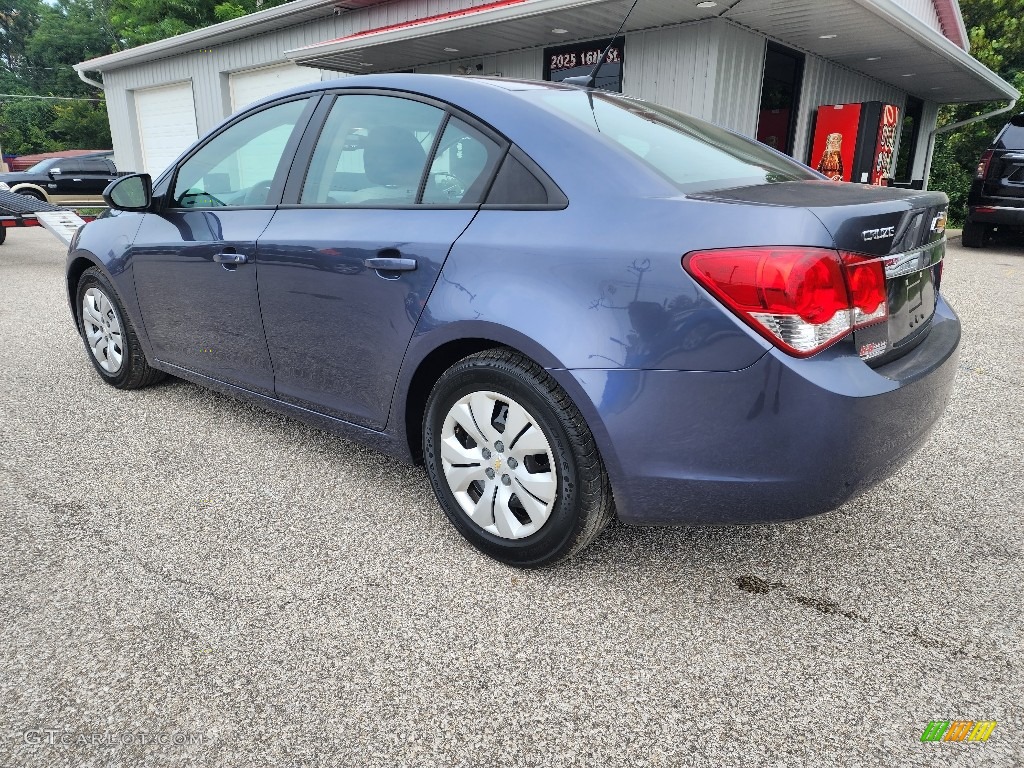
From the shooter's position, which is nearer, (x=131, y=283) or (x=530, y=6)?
(x=131, y=283)

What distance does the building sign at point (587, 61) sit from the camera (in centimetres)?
940

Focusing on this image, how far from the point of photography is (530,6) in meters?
7.89

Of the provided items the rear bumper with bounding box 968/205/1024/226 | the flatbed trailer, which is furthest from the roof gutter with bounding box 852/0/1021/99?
the flatbed trailer

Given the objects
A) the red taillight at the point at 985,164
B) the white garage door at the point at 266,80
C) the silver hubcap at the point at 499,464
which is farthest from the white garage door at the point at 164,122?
the silver hubcap at the point at 499,464

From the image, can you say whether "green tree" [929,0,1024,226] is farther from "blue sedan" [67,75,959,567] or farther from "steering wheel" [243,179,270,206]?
"steering wheel" [243,179,270,206]

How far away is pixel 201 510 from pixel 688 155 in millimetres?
2121

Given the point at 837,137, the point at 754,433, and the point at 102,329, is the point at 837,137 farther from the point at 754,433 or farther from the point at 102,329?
the point at 754,433

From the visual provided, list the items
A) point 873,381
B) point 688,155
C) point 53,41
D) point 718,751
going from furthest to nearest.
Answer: point 53,41 < point 688,155 < point 873,381 < point 718,751

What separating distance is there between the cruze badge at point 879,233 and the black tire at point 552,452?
86 cm

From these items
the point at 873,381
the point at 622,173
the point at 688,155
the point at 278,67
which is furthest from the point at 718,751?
the point at 278,67

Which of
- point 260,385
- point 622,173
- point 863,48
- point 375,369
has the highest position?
point 863,48

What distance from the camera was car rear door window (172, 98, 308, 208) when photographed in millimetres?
2922

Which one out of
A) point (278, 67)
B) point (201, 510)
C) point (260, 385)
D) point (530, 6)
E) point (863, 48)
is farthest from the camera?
point (278, 67)

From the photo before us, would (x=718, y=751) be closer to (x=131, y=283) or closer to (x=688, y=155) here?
(x=688, y=155)
